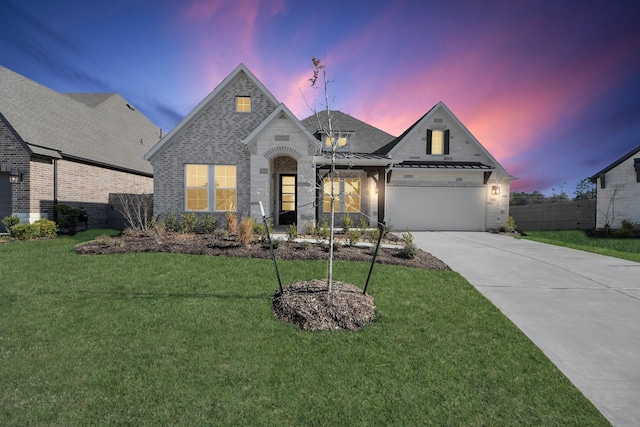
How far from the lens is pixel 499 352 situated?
11.3ft

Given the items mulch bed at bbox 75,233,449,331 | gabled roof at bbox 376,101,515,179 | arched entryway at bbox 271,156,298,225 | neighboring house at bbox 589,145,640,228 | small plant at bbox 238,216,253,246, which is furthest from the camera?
gabled roof at bbox 376,101,515,179

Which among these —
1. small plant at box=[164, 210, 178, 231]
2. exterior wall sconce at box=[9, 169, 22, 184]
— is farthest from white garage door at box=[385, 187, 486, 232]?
exterior wall sconce at box=[9, 169, 22, 184]

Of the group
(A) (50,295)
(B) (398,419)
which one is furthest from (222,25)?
(B) (398,419)

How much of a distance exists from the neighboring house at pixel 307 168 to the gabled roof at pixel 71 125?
5.79 m

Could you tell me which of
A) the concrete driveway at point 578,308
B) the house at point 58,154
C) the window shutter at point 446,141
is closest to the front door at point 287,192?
the concrete driveway at point 578,308

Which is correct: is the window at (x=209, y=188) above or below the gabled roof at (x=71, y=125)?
below

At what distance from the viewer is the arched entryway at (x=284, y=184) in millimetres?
14633

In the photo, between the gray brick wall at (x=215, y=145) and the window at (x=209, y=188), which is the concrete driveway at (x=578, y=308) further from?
the gray brick wall at (x=215, y=145)

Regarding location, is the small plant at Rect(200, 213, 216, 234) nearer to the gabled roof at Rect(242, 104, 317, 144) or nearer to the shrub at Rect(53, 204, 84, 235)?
the gabled roof at Rect(242, 104, 317, 144)

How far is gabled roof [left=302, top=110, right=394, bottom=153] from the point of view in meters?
16.8

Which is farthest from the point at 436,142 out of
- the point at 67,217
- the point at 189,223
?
the point at 67,217

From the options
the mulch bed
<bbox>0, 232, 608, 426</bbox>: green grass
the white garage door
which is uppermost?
the white garage door

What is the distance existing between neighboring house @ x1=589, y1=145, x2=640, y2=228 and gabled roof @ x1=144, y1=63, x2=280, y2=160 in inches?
747

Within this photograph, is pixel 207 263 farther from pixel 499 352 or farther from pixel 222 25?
pixel 222 25
